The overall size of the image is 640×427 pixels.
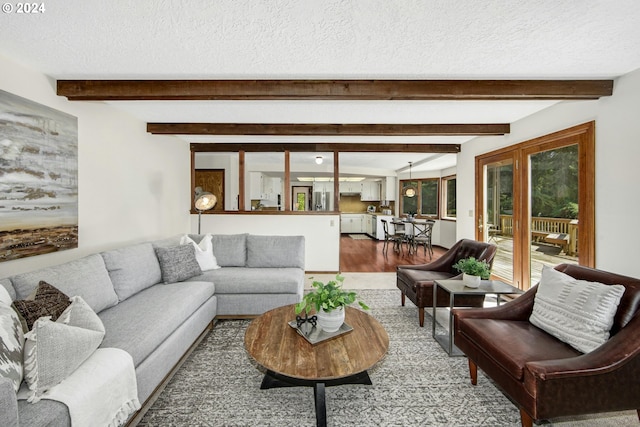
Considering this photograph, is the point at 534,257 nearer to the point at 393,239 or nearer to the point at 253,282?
the point at 253,282

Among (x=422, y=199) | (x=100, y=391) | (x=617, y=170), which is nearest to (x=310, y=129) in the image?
(x=617, y=170)

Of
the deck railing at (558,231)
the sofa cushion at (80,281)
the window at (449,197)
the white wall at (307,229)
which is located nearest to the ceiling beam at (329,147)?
the white wall at (307,229)

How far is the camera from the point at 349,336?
190cm

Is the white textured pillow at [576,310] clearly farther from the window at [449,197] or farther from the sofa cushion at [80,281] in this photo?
the window at [449,197]

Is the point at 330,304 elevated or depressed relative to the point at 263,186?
depressed

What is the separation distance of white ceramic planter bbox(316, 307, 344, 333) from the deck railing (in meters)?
2.86

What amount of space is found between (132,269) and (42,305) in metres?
1.05

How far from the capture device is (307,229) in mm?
5230

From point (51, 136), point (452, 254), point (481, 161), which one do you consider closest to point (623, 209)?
point (452, 254)

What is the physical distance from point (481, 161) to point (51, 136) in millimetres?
5555

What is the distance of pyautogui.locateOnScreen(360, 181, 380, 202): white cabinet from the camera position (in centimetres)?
1088

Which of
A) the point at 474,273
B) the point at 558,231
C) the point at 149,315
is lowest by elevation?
the point at 149,315

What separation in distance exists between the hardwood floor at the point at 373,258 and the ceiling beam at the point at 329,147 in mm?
2354

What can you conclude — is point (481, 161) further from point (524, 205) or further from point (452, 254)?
point (452, 254)
